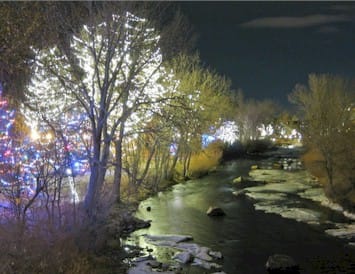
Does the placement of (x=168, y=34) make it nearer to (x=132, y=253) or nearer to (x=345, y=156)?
(x=132, y=253)

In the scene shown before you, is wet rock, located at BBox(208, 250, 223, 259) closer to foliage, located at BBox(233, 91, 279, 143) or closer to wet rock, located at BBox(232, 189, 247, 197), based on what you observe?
wet rock, located at BBox(232, 189, 247, 197)

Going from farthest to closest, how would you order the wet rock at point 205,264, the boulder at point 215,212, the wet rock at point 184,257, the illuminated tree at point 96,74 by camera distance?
the boulder at point 215,212
the illuminated tree at point 96,74
the wet rock at point 184,257
the wet rock at point 205,264

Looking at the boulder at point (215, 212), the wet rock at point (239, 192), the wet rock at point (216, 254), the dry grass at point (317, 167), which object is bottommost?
the wet rock at point (216, 254)

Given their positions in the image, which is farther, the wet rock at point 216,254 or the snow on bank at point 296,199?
the snow on bank at point 296,199

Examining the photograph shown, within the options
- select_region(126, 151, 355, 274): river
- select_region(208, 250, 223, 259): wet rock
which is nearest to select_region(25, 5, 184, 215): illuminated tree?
select_region(126, 151, 355, 274): river

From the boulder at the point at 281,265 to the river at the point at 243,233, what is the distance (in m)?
0.29

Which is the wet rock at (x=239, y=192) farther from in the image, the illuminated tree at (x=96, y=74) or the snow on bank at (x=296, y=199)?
the illuminated tree at (x=96, y=74)

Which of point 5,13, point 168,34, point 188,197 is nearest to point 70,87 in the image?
point 168,34

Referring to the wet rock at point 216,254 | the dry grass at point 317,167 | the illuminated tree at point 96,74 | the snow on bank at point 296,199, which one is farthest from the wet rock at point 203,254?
the dry grass at point 317,167

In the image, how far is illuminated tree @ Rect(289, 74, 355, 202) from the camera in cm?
3194

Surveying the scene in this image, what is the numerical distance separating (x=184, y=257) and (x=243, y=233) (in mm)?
5240

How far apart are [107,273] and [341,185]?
20386 mm

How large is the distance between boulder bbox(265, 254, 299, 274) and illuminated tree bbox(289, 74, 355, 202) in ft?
47.1

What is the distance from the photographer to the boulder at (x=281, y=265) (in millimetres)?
17297
